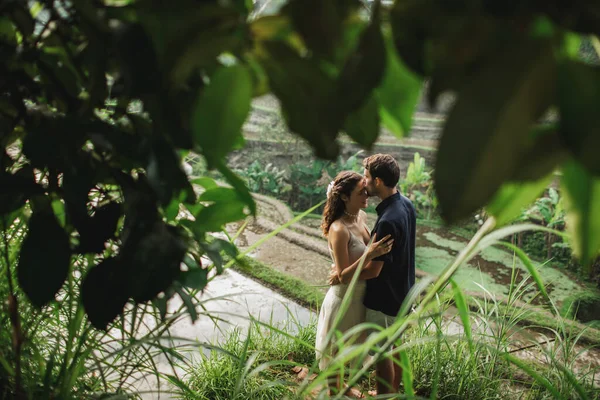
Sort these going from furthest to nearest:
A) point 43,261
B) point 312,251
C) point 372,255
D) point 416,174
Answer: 1. point 416,174
2. point 312,251
3. point 372,255
4. point 43,261

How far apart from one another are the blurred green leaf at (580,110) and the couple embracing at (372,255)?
72.3 inches

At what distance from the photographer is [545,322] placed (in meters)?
3.23

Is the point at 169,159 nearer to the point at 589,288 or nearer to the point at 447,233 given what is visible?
the point at 589,288

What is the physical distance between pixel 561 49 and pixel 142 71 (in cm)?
24

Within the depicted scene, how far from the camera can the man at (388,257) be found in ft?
6.73

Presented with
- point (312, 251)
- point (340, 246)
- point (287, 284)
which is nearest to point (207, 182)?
point (340, 246)

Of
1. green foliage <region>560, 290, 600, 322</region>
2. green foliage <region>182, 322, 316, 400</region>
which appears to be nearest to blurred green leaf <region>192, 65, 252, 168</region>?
green foliage <region>182, 322, 316, 400</region>

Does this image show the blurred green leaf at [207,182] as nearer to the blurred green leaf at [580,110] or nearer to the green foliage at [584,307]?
the blurred green leaf at [580,110]

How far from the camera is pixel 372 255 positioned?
6.54 feet

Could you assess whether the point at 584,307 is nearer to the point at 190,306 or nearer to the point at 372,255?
the point at 372,255

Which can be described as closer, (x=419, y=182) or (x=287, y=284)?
(x=287, y=284)

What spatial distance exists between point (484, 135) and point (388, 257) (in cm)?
193

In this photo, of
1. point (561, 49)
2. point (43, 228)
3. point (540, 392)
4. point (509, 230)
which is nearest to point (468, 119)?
point (561, 49)

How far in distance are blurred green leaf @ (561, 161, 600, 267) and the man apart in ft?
6.01
